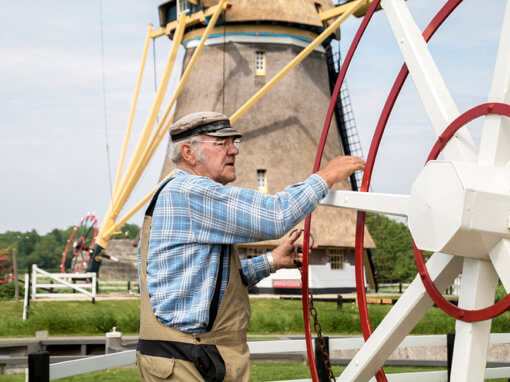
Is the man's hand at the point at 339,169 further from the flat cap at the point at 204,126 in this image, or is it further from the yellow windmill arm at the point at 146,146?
the yellow windmill arm at the point at 146,146

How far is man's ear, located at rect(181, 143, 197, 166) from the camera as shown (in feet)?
8.46

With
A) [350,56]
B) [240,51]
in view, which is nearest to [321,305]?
[240,51]

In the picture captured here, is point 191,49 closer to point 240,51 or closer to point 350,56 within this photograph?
point 240,51

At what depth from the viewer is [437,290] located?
2.30m

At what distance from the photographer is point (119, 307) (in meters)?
14.9

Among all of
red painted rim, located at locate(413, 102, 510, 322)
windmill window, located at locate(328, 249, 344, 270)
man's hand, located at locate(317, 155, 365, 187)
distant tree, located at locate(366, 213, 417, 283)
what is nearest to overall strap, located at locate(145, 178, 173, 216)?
man's hand, located at locate(317, 155, 365, 187)

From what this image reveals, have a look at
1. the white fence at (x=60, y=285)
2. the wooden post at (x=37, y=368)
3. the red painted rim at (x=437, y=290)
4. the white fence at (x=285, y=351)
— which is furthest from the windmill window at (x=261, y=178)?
the red painted rim at (x=437, y=290)

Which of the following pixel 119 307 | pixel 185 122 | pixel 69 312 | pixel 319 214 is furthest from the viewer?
pixel 319 214

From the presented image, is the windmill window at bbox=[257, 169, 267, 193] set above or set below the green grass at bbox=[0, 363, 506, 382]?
above

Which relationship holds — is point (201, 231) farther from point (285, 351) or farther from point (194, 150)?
point (285, 351)

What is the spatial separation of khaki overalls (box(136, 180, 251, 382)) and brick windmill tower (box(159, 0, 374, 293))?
56.0ft

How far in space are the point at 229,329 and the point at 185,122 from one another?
78 cm

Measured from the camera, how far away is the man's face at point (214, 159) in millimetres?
2574

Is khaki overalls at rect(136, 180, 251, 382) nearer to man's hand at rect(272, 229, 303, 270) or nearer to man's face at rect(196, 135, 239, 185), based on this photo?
man's face at rect(196, 135, 239, 185)
